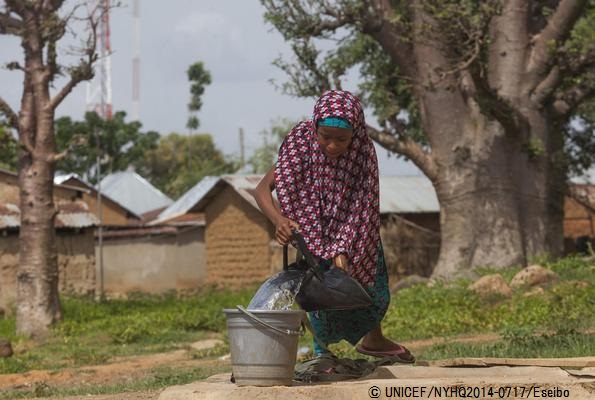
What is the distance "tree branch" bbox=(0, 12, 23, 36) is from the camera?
15383 mm

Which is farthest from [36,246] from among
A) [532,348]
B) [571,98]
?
[532,348]

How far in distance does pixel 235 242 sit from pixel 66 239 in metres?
5.32

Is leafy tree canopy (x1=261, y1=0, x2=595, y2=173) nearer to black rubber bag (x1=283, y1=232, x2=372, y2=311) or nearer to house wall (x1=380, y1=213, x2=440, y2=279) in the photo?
house wall (x1=380, y1=213, x2=440, y2=279)

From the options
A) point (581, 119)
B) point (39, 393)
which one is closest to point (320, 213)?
point (39, 393)

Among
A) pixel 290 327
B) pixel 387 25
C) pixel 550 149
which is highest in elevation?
pixel 387 25

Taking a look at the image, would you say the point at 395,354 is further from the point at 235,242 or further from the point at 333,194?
the point at 235,242

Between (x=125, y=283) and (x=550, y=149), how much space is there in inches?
594

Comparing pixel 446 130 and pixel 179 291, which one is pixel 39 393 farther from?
pixel 179 291

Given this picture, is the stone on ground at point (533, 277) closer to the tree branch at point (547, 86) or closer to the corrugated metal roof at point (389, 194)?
the tree branch at point (547, 86)

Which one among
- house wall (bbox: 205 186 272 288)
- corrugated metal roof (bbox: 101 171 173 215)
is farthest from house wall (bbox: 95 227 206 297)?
corrugated metal roof (bbox: 101 171 173 215)

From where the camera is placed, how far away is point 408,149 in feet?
55.6

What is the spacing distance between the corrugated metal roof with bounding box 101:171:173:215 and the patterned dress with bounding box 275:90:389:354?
33639 millimetres

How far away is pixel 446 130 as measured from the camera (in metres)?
17.0

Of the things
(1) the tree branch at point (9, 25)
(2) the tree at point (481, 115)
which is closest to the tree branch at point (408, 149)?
(2) the tree at point (481, 115)
